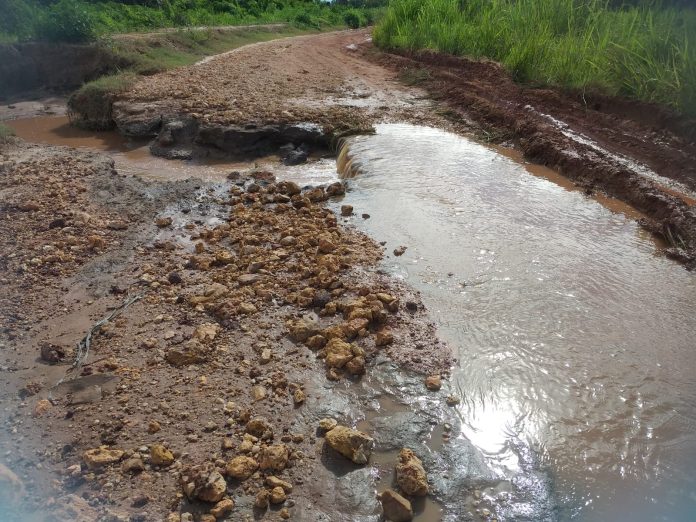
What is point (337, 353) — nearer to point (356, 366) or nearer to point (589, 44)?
point (356, 366)

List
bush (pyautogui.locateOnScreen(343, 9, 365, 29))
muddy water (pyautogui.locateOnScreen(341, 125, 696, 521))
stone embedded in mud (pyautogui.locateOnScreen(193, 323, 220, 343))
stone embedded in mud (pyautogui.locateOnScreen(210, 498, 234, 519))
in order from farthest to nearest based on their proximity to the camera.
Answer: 1. bush (pyautogui.locateOnScreen(343, 9, 365, 29))
2. stone embedded in mud (pyautogui.locateOnScreen(193, 323, 220, 343))
3. muddy water (pyautogui.locateOnScreen(341, 125, 696, 521))
4. stone embedded in mud (pyautogui.locateOnScreen(210, 498, 234, 519))

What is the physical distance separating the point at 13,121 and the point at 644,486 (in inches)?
483

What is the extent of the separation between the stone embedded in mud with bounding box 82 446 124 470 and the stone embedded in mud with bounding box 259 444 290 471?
68cm

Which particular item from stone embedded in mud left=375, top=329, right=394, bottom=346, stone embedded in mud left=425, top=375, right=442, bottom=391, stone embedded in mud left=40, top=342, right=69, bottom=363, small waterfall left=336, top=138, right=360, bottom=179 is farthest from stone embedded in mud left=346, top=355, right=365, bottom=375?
small waterfall left=336, top=138, right=360, bottom=179

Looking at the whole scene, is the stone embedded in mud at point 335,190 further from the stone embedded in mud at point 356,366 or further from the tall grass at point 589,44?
the tall grass at point 589,44

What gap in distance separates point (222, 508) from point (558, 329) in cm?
251

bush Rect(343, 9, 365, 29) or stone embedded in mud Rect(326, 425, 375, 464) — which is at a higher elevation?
stone embedded in mud Rect(326, 425, 375, 464)

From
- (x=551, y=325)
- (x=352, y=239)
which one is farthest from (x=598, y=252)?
(x=352, y=239)

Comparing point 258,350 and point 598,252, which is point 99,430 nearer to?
point 258,350

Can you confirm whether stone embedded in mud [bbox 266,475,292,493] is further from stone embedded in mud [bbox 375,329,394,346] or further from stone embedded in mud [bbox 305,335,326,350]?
stone embedded in mud [bbox 375,329,394,346]

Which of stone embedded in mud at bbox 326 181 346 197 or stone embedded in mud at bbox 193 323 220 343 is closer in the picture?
stone embedded in mud at bbox 193 323 220 343

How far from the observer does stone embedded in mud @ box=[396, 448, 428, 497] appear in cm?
243

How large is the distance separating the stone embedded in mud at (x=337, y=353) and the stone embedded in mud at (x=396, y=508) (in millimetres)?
994

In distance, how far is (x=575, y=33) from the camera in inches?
382
